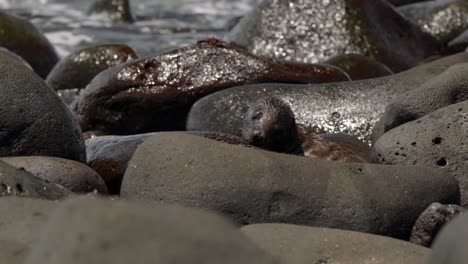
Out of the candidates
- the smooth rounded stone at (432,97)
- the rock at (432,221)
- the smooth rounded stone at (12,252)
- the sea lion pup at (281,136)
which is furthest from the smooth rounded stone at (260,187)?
the smooth rounded stone at (432,97)

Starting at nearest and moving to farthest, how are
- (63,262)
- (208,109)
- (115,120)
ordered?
(63,262), (208,109), (115,120)

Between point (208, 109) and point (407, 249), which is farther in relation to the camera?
point (208, 109)

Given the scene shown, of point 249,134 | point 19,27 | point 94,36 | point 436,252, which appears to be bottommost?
point 94,36

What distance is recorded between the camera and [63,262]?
2645mm

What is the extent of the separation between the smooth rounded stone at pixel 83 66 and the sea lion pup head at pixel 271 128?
12.0 ft

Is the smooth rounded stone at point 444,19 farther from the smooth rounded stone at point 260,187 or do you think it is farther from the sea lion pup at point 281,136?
the smooth rounded stone at point 260,187

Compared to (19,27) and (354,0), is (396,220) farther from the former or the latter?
(19,27)

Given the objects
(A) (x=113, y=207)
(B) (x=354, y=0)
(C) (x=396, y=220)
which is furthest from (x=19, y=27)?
(A) (x=113, y=207)

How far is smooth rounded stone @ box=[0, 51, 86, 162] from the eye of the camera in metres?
5.81

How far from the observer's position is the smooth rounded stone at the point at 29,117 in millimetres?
5809

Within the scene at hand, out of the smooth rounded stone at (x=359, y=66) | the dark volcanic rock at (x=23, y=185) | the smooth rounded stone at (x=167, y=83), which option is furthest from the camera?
the smooth rounded stone at (x=359, y=66)

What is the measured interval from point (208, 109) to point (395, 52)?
3787 millimetres

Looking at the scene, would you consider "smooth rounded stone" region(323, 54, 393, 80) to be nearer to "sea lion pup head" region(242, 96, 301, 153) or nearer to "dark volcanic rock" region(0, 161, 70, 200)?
"sea lion pup head" region(242, 96, 301, 153)

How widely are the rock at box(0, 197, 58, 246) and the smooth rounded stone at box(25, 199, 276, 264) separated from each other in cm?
109
